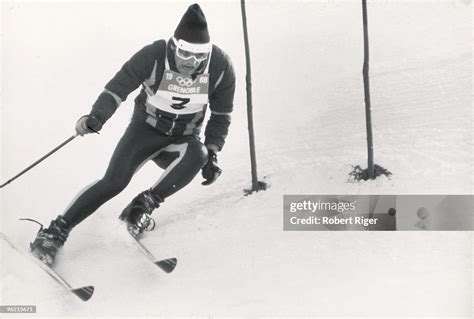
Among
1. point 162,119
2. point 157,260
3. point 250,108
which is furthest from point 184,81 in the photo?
point 157,260

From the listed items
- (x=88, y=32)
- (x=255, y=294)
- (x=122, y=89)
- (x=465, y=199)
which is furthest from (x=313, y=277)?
(x=88, y=32)

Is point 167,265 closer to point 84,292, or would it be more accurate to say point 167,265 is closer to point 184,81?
point 84,292

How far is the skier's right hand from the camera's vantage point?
3.19 meters

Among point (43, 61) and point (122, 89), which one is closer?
point (122, 89)

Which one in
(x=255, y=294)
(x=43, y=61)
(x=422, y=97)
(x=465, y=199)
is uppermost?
(x=43, y=61)

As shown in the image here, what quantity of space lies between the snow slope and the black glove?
0.22ft

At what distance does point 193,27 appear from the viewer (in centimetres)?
323

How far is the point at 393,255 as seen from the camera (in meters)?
3.41

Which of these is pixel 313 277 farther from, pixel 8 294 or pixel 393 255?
pixel 8 294

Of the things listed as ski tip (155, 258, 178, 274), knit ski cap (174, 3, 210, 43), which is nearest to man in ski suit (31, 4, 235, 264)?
knit ski cap (174, 3, 210, 43)

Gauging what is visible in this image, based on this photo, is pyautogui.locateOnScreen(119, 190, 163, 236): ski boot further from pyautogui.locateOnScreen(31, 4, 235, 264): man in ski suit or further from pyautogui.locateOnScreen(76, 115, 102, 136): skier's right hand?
pyautogui.locateOnScreen(76, 115, 102, 136): skier's right hand

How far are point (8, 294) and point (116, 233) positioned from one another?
0.50 metres

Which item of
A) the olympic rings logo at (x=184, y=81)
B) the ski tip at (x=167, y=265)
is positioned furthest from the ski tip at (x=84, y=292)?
the olympic rings logo at (x=184, y=81)

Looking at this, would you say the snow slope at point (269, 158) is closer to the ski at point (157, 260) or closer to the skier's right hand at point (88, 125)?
the ski at point (157, 260)
